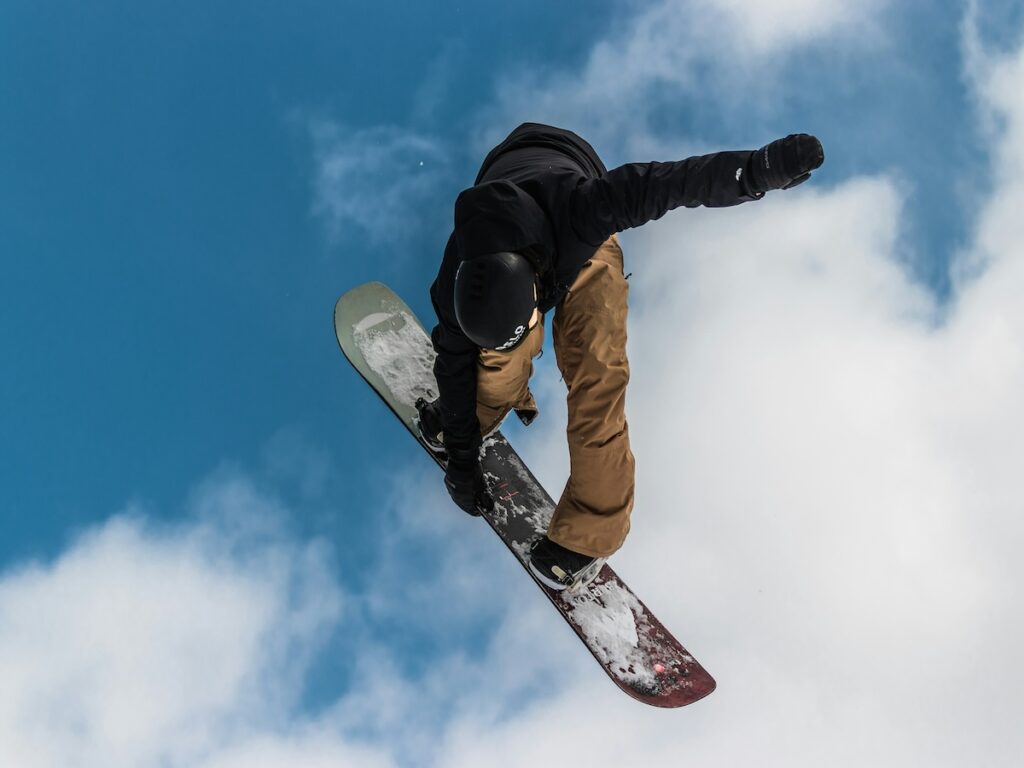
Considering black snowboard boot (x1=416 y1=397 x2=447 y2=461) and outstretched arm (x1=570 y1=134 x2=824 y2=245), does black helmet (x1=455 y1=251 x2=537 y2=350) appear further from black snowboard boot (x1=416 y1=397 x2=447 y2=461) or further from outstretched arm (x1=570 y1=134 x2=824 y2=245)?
black snowboard boot (x1=416 y1=397 x2=447 y2=461)

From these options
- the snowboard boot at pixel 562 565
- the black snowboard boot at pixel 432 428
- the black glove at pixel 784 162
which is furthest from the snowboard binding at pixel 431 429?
the black glove at pixel 784 162

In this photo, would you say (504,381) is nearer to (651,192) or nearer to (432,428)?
(432,428)

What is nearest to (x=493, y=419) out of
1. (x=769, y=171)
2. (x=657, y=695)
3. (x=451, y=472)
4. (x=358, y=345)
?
(x=451, y=472)

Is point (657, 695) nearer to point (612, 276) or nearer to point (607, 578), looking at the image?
point (607, 578)

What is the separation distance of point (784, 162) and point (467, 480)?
1.78 m

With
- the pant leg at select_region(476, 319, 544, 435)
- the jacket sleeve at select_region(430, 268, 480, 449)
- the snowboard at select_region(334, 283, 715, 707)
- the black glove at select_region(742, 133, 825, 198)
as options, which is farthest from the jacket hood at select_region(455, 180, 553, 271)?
the snowboard at select_region(334, 283, 715, 707)

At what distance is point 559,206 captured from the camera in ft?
7.72

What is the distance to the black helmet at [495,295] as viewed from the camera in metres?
2.20

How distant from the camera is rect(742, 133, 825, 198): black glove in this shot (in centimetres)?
195

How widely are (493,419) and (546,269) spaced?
108 cm

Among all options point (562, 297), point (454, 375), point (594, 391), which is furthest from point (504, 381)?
point (562, 297)

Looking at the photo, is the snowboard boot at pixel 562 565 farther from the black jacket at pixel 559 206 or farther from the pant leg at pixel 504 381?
the black jacket at pixel 559 206

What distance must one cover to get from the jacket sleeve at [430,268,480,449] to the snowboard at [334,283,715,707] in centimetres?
56

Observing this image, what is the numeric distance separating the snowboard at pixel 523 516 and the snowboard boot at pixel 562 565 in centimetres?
13
